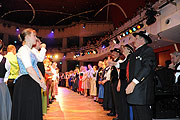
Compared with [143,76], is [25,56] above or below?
above

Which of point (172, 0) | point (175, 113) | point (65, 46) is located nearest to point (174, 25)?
point (172, 0)

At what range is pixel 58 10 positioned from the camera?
69.3ft

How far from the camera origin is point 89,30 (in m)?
22.2

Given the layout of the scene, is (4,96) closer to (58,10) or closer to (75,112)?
(75,112)

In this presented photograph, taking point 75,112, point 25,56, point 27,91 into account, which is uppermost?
point 25,56

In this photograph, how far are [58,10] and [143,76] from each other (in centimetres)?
2053

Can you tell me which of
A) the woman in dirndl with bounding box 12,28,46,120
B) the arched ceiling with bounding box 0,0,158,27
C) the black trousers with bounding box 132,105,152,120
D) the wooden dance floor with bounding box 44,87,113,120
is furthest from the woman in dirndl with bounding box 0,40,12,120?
the arched ceiling with bounding box 0,0,158,27

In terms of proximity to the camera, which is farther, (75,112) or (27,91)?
(75,112)

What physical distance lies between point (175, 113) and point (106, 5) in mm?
16769

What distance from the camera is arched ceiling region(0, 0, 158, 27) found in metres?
17.5

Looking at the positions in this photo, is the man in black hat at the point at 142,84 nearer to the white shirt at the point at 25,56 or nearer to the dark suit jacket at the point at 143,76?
the dark suit jacket at the point at 143,76

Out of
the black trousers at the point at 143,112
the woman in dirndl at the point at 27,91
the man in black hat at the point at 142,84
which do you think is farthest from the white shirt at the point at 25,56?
the black trousers at the point at 143,112

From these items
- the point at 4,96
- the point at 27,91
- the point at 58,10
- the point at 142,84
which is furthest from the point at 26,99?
the point at 58,10

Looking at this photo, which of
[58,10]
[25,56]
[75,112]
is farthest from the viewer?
[58,10]
